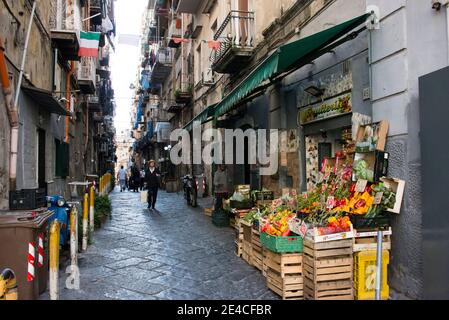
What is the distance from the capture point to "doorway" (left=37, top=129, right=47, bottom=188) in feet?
35.9

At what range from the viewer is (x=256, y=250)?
20.5 ft

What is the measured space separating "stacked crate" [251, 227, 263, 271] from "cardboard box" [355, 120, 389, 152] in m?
1.99

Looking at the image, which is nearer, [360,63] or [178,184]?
[360,63]

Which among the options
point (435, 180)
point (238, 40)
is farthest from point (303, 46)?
point (238, 40)

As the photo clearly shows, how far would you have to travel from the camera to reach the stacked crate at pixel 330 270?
183 inches

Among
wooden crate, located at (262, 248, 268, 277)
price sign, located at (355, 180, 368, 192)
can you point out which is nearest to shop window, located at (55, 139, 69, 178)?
wooden crate, located at (262, 248, 268, 277)

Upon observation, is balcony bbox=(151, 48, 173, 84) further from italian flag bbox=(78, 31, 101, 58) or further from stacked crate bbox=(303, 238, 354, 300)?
stacked crate bbox=(303, 238, 354, 300)

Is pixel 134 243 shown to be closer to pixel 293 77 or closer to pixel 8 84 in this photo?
pixel 8 84

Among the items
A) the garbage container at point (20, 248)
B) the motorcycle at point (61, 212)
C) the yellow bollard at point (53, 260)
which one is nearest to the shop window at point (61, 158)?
the motorcycle at point (61, 212)

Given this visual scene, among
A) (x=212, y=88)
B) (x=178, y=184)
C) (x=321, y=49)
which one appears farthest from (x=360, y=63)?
(x=178, y=184)

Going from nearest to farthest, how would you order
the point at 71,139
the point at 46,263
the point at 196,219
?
1. the point at 46,263
2. the point at 196,219
3. the point at 71,139
